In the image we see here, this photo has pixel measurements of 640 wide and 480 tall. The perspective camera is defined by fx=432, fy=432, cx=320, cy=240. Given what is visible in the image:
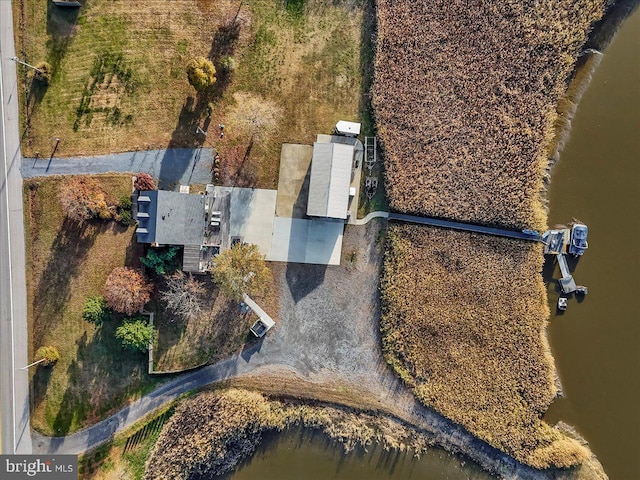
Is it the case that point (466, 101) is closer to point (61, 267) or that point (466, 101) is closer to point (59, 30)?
point (59, 30)

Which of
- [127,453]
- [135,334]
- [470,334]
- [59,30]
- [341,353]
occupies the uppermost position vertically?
[59,30]

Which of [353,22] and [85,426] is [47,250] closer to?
[85,426]

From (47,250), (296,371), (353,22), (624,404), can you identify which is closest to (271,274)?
(296,371)

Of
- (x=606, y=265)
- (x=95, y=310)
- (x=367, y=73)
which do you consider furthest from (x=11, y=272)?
(x=606, y=265)

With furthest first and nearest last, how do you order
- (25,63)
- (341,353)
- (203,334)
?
(341,353)
(203,334)
(25,63)

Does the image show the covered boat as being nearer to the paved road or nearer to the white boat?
the white boat

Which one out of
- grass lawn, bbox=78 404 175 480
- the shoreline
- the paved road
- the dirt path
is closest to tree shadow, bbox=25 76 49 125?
the paved road

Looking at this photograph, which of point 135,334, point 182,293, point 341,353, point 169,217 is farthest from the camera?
point 341,353
